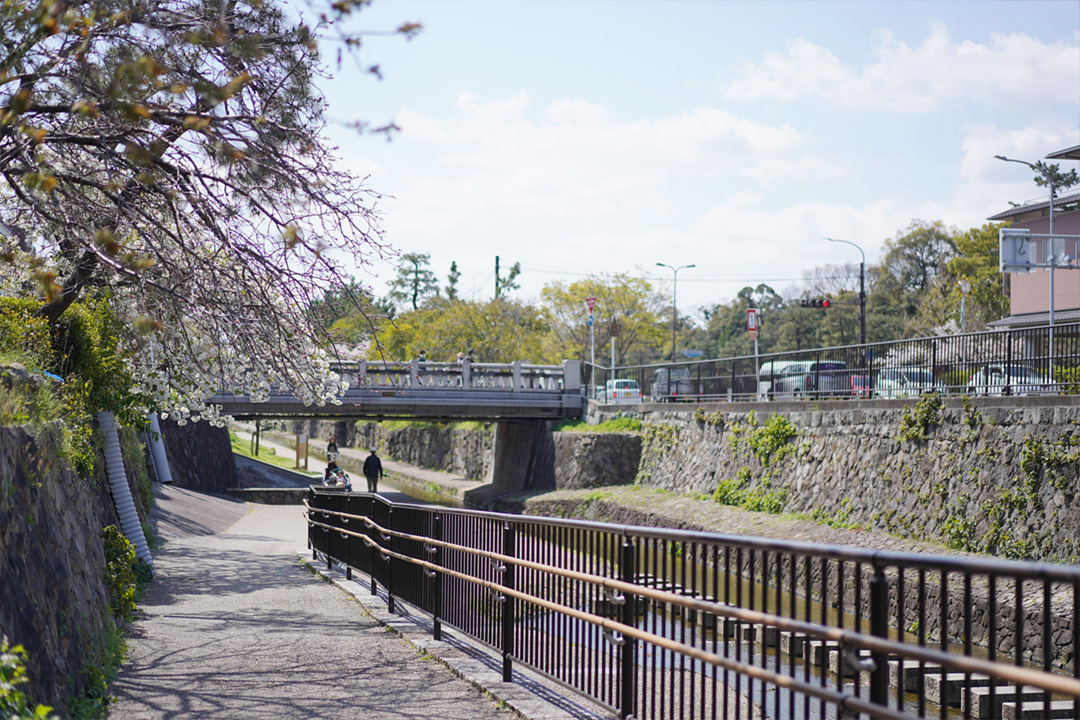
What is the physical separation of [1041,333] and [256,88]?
1521 centimetres

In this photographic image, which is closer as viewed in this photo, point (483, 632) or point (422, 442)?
point (483, 632)

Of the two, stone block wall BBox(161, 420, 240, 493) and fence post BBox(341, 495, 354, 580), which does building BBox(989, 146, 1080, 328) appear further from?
fence post BBox(341, 495, 354, 580)

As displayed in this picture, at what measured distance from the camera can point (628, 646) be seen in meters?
5.62

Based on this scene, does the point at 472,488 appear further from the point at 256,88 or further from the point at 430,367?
the point at 256,88

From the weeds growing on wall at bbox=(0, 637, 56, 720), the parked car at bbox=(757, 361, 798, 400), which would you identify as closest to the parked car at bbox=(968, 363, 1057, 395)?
the parked car at bbox=(757, 361, 798, 400)

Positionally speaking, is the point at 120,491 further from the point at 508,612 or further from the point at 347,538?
the point at 508,612

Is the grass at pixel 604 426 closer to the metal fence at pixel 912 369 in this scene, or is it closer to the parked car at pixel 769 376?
the metal fence at pixel 912 369

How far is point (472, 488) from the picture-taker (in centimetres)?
4650

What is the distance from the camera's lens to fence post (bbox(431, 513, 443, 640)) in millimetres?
8859

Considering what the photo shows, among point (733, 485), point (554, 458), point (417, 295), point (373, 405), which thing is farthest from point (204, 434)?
point (417, 295)

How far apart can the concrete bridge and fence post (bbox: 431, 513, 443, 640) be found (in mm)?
24571

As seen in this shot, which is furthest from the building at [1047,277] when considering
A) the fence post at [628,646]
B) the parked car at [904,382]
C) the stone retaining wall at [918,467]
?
the fence post at [628,646]

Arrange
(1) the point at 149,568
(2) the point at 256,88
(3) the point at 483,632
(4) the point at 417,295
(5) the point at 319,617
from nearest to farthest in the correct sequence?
(3) the point at 483,632 < (2) the point at 256,88 < (5) the point at 319,617 < (1) the point at 149,568 < (4) the point at 417,295

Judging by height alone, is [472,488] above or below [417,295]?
below
